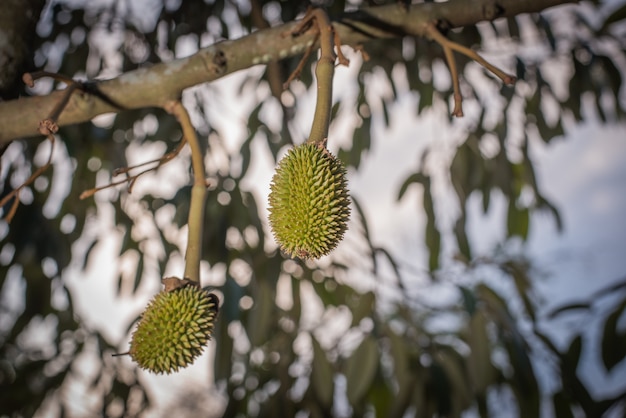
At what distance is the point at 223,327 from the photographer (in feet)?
4.87

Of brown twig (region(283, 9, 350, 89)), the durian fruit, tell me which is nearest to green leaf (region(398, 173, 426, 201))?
brown twig (region(283, 9, 350, 89))

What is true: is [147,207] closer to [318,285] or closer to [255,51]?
[318,285]

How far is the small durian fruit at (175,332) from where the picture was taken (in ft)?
2.27

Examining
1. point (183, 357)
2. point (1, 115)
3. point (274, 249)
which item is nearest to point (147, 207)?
point (274, 249)

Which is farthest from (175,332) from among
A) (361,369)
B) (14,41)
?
(361,369)

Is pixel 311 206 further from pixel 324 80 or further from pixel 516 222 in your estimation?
pixel 516 222

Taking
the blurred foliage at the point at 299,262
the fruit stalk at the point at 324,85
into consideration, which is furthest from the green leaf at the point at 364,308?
the fruit stalk at the point at 324,85

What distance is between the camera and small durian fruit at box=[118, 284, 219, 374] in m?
0.69

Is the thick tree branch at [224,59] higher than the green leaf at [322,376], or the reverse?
the thick tree branch at [224,59]

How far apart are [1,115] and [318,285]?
124cm

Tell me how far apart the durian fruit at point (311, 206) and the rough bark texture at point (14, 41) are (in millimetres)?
444

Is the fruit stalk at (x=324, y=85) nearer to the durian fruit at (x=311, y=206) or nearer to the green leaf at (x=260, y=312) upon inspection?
the durian fruit at (x=311, y=206)

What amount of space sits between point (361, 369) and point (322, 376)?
0.65 feet

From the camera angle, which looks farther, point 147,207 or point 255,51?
point 147,207
